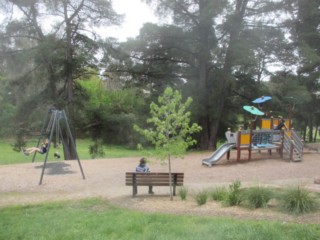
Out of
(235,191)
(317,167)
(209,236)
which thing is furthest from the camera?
(317,167)

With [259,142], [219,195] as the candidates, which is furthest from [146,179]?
[259,142]

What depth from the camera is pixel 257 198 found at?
719cm

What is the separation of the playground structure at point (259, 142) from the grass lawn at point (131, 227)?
26.9 ft

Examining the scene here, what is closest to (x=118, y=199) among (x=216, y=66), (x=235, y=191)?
(x=235, y=191)

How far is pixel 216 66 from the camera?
21406 millimetres

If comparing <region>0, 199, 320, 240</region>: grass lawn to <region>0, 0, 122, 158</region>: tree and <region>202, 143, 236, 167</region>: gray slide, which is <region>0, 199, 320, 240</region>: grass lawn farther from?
<region>0, 0, 122, 158</region>: tree

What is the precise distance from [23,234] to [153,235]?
85.0 inches

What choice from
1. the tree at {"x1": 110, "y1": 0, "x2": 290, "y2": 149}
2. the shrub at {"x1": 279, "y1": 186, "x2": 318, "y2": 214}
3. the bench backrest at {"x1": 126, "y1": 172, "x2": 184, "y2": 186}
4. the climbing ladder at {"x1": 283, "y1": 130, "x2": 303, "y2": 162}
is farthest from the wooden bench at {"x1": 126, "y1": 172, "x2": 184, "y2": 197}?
the tree at {"x1": 110, "y1": 0, "x2": 290, "y2": 149}

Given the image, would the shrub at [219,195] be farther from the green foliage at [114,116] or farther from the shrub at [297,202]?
the green foliage at [114,116]

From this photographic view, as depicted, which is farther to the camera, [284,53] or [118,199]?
[284,53]

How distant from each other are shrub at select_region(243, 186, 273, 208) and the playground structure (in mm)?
7074

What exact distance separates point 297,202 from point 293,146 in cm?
925

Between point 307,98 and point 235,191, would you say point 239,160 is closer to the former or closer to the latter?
point 307,98

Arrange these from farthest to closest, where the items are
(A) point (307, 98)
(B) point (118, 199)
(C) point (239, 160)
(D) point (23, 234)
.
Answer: (A) point (307, 98), (C) point (239, 160), (B) point (118, 199), (D) point (23, 234)
